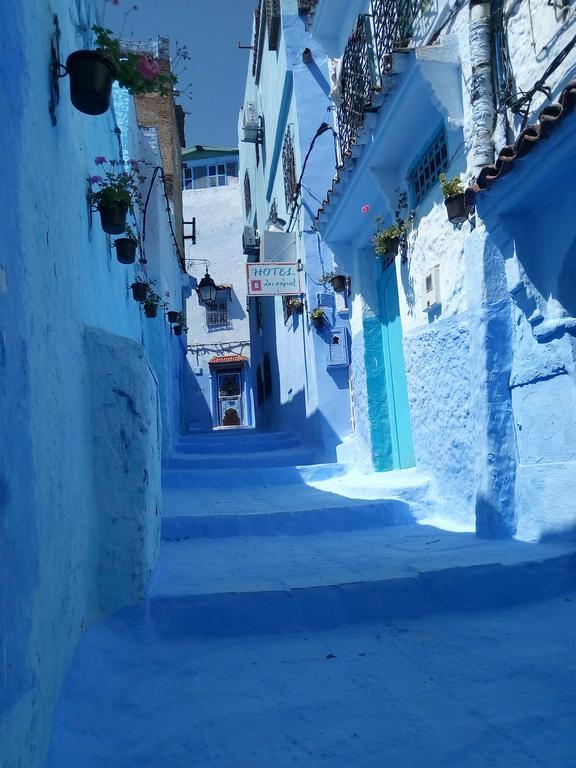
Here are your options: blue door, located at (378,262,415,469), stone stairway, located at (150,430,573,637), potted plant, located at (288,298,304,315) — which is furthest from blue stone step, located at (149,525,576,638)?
potted plant, located at (288,298,304,315)

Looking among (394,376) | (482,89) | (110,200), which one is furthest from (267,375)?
(110,200)

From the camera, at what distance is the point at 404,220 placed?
22.3 ft

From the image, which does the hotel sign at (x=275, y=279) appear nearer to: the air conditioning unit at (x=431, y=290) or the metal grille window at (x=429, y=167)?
the metal grille window at (x=429, y=167)

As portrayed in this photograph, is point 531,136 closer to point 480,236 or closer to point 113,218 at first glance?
point 480,236

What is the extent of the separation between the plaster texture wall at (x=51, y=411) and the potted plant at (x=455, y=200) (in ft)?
9.21

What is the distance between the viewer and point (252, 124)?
16.0 metres

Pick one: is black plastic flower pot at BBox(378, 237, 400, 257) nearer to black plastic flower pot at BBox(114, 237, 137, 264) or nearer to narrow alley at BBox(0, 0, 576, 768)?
narrow alley at BBox(0, 0, 576, 768)

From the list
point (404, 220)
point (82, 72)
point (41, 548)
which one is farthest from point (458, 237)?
point (41, 548)

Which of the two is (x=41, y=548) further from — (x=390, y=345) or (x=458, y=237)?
(x=390, y=345)

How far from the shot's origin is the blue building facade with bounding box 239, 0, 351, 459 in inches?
386

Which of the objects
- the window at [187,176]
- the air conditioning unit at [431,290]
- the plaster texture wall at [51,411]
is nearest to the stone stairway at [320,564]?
the plaster texture wall at [51,411]

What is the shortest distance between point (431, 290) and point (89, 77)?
3.81 m

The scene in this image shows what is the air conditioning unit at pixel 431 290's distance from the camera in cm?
595

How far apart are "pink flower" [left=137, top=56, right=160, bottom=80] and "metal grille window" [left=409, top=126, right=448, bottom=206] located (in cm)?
286
